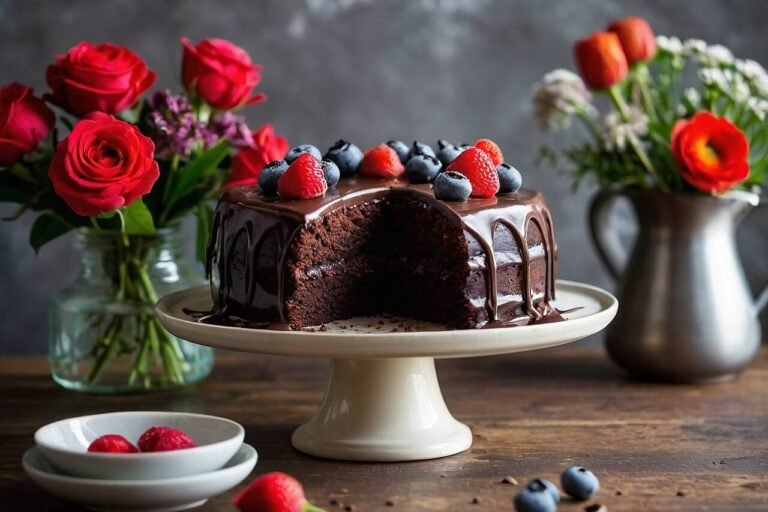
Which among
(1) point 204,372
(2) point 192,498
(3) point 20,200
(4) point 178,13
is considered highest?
(4) point 178,13

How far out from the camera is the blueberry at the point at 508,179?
2090mm

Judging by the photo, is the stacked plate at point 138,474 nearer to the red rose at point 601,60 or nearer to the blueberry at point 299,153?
the blueberry at point 299,153

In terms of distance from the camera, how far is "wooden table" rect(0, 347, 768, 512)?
5.77 feet

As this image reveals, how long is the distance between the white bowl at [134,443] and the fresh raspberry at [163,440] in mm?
27

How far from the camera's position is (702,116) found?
2398 mm

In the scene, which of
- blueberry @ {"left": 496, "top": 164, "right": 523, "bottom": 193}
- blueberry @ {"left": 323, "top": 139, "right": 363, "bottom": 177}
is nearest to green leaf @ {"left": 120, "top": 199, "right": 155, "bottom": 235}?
blueberry @ {"left": 323, "top": 139, "right": 363, "bottom": 177}

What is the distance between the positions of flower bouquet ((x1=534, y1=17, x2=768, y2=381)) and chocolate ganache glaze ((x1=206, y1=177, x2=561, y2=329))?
55cm

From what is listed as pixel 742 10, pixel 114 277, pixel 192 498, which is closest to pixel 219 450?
pixel 192 498

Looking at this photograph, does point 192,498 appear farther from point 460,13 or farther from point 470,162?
point 460,13

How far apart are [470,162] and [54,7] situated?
148 centimetres

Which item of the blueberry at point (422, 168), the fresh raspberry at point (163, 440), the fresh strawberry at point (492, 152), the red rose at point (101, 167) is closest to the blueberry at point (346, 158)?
the blueberry at point (422, 168)

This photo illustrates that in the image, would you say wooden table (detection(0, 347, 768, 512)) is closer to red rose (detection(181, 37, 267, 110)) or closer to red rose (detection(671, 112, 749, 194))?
red rose (detection(671, 112, 749, 194))

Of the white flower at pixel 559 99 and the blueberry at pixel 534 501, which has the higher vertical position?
the white flower at pixel 559 99

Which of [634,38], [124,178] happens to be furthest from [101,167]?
[634,38]
